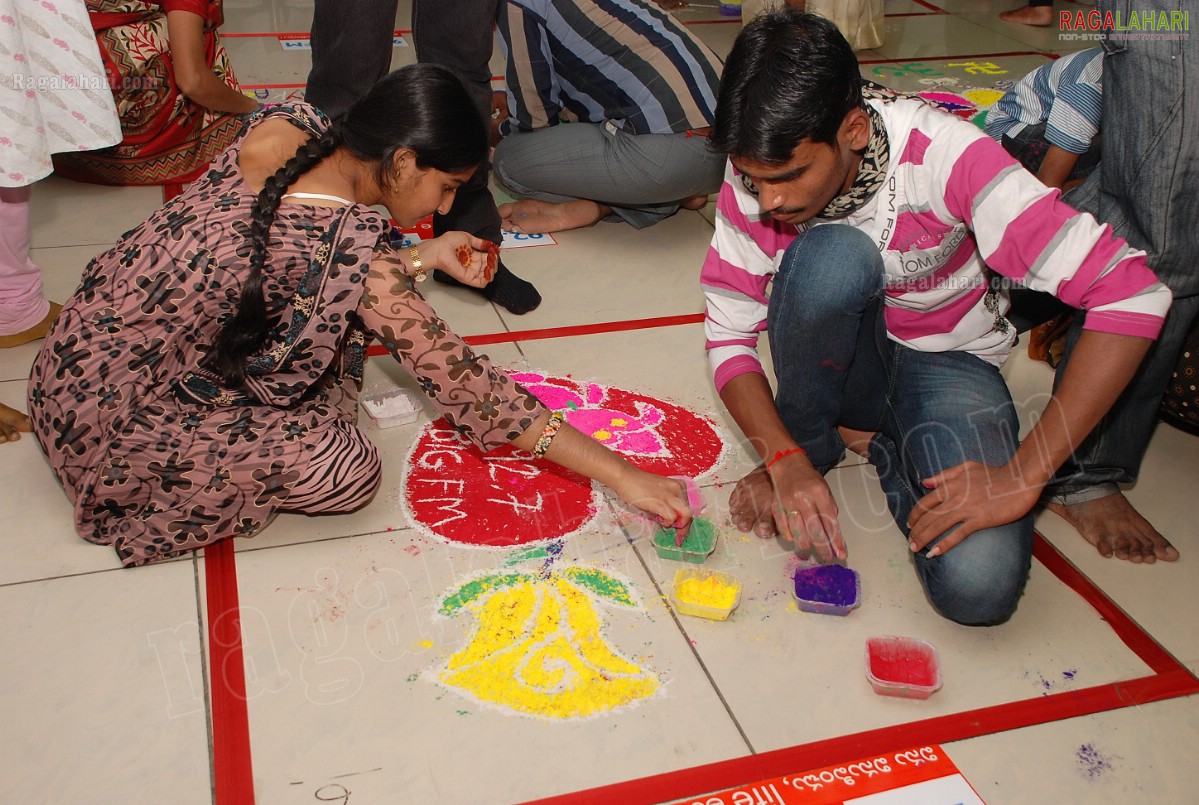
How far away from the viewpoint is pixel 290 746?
154 centimetres

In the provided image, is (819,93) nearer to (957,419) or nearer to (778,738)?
(957,419)

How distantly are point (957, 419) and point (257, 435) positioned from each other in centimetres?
128

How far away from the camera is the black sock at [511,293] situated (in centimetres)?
271

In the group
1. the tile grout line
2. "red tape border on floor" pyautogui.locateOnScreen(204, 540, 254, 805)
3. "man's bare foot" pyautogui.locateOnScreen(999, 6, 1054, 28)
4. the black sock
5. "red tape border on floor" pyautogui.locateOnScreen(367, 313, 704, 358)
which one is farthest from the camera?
"man's bare foot" pyautogui.locateOnScreen(999, 6, 1054, 28)

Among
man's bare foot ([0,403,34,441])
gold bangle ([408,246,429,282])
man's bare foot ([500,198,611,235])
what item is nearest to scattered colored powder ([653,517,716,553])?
gold bangle ([408,246,429,282])

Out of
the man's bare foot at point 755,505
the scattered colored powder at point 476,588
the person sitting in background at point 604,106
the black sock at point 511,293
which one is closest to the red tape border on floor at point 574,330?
the black sock at point 511,293

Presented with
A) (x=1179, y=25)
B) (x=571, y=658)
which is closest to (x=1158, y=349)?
(x=1179, y=25)

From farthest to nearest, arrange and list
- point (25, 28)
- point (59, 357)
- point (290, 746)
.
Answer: point (25, 28) → point (59, 357) → point (290, 746)

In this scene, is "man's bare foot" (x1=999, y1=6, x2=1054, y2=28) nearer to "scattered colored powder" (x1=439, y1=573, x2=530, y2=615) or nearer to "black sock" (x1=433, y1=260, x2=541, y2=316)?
"black sock" (x1=433, y1=260, x2=541, y2=316)

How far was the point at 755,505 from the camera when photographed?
1987mm

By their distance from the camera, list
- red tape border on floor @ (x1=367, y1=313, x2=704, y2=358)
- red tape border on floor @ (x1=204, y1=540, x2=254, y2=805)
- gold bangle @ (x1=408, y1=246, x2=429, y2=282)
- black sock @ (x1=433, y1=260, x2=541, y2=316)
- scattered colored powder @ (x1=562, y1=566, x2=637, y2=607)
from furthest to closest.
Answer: black sock @ (x1=433, y1=260, x2=541, y2=316) → red tape border on floor @ (x1=367, y1=313, x2=704, y2=358) → gold bangle @ (x1=408, y1=246, x2=429, y2=282) → scattered colored powder @ (x1=562, y1=566, x2=637, y2=607) → red tape border on floor @ (x1=204, y1=540, x2=254, y2=805)

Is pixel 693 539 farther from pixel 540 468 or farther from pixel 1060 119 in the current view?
pixel 1060 119

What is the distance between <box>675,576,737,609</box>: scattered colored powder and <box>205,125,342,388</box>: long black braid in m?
0.87

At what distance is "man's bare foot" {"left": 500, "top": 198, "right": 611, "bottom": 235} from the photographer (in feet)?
10.4
